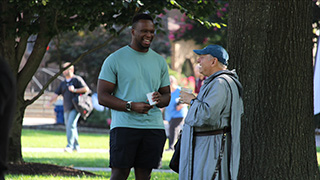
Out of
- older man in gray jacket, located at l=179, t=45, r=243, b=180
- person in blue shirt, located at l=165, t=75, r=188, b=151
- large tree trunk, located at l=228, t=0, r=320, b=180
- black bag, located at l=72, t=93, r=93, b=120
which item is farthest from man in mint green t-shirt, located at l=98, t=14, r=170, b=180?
person in blue shirt, located at l=165, t=75, r=188, b=151

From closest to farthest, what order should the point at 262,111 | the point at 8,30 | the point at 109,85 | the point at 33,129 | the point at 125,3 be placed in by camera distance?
the point at 109,85 < the point at 262,111 < the point at 125,3 < the point at 8,30 < the point at 33,129

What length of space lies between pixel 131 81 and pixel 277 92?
1.73m

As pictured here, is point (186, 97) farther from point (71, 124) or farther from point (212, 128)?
point (71, 124)

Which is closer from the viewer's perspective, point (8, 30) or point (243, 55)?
point (243, 55)

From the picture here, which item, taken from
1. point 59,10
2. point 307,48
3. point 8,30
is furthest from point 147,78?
point 8,30

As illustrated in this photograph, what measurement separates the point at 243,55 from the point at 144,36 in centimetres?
143

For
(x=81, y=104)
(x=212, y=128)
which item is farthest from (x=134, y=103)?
(x=81, y=104)

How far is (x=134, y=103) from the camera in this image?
489cm

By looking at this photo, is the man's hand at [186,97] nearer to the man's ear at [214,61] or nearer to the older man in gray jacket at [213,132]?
the older man in gray jacket at [213,132]

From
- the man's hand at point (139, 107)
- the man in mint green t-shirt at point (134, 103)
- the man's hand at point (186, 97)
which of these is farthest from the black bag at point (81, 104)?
the man's hand at point (186, 97)

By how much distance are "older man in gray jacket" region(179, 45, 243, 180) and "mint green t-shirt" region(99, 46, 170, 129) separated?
61cm

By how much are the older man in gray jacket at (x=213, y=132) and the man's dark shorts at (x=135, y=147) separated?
593 mm

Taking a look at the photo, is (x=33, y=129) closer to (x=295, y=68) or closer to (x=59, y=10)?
(x=59, y=10)

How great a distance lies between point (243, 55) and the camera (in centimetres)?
598
